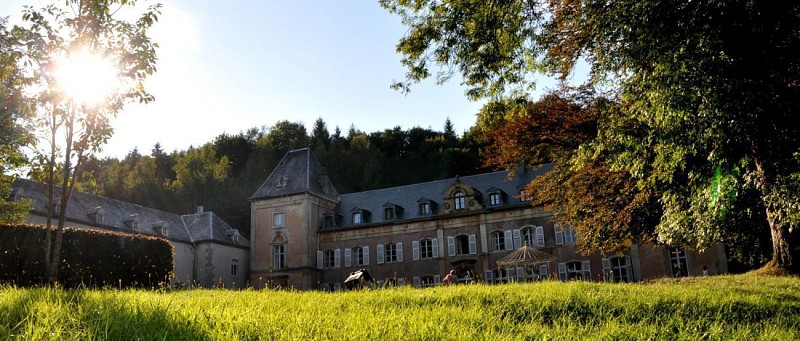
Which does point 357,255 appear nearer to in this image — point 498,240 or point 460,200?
point 460,200

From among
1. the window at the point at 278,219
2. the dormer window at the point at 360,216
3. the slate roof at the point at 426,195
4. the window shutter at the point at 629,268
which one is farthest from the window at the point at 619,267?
the window at the point at 278,219

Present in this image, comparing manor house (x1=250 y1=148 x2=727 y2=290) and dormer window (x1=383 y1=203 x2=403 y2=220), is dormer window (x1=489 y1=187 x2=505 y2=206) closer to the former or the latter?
manor house (x1=250 y1=148 x2=727 y2=290)

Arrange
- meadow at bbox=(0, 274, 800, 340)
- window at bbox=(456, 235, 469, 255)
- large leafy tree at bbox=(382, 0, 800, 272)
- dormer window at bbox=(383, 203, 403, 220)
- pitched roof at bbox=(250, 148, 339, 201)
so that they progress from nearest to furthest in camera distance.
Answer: meadow at bbox=(0, 274, 800, 340) → large leafy tree at bbox=(382, 0, 800, 272) → window at bbox=(456, 235, 469, 255) → dormer window at bbox=(383, 203, 403, 220) → pitched roof at bbox=(250, 148, 339, 201)

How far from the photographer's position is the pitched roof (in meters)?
40.7

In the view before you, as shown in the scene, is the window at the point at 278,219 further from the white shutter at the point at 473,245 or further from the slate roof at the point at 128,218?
the white shutter at the point at 473,245

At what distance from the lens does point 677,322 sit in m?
7.17

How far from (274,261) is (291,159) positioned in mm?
7954

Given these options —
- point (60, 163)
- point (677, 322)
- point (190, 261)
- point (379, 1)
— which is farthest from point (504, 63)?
point (190, 261)

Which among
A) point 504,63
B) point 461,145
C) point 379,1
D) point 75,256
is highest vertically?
point 461,145

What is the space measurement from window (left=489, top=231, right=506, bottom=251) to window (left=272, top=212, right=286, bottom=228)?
583 inches

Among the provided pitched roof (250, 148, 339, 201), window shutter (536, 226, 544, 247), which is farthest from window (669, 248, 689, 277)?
pitched roof (250, 148, 339, 201)

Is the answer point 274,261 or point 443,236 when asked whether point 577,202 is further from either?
point 274,261

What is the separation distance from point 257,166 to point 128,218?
22.4 m

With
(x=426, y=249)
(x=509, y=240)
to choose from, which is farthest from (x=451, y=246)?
(x=509, y=240)
